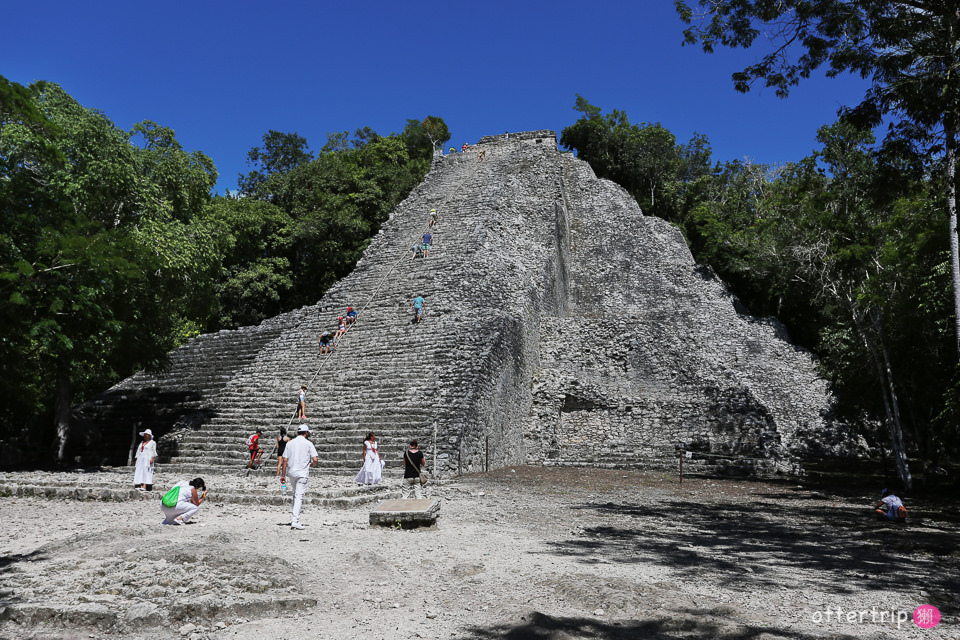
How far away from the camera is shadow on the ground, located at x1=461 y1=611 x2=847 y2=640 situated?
12.7 feet

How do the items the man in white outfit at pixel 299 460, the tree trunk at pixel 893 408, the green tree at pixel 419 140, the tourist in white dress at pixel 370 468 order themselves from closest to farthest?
the man in white outfit at pixel 299 460 → the tourist in white dress at pixel 370 468 → the tree trunk at pixel 893 408 → the green tree at pixel 419 140

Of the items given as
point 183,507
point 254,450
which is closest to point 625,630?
point 183,507

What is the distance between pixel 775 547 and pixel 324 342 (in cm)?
1213

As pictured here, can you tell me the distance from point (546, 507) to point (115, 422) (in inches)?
452

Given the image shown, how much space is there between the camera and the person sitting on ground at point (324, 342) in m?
16.0

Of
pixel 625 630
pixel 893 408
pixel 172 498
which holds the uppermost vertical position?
pixel 893 408

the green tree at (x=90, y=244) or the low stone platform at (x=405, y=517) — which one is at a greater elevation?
the green tree at (x=90, y=244)

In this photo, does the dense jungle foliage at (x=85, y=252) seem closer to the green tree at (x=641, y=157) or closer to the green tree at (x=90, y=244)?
the green tree at (x=90, y=244)

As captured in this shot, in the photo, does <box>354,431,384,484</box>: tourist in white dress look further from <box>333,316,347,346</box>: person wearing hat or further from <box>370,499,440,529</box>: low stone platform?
<box>333,316,347,346</box>: person wearing hat

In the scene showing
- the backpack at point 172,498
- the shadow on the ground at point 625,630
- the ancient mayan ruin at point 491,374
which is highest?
the ancient mayan ruin at point 491,374

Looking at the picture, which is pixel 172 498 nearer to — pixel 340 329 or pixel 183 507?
pixel 183 507

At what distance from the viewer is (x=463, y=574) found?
5.36 metres

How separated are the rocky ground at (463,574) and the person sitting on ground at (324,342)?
7369 mm

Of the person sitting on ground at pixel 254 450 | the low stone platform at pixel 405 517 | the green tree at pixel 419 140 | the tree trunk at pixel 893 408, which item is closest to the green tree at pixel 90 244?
the person sitting on ground at pixel 254 450
